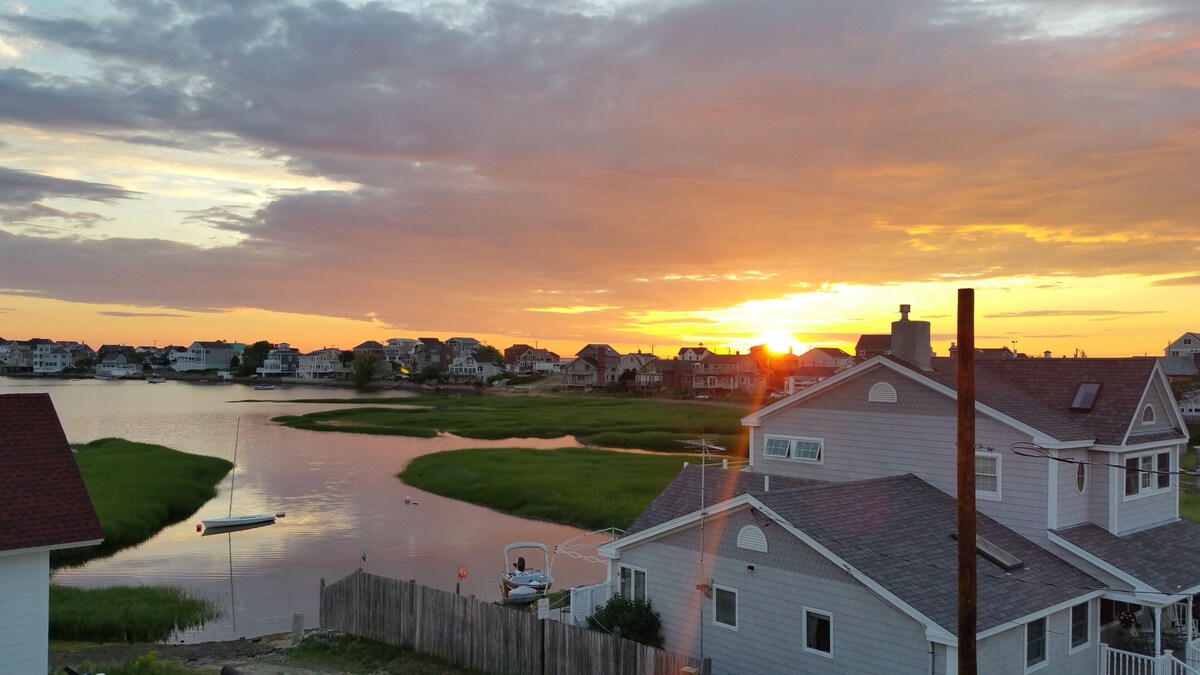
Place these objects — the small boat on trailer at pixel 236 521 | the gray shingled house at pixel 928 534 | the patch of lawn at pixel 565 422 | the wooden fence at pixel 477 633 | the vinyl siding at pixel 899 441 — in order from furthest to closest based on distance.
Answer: the patch of lawn at pixel 565 422, the small boat on trailer at pixel 236 521, the vinyl siding at pixel 899 441, the wooden fence at pixel 477 633, the gray shingled house at pixel 928 534

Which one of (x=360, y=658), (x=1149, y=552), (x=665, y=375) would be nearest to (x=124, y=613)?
(x=360, y=658)

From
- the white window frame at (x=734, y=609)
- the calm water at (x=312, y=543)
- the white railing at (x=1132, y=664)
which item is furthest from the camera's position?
the calm water at (x=312, y=543)

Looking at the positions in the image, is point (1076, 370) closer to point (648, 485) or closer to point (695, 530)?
point (695, 530)

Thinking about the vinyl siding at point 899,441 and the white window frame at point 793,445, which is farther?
the white window frame at point 793,445

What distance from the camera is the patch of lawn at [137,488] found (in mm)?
41594

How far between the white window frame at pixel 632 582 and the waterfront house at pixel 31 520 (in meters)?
12.0

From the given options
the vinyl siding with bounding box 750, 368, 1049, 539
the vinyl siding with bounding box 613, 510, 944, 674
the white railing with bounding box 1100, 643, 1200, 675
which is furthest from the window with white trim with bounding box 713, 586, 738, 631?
the white railing with bounding box 1100, 643, 1200, 675

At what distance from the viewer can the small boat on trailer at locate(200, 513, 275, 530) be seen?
150ft

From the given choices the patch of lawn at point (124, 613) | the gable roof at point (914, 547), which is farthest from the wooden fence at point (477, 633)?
the patch of lawn at point (124, 613)

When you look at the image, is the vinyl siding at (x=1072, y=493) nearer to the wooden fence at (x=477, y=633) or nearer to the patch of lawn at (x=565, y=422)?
the wooden fence at (x=477, y=633)

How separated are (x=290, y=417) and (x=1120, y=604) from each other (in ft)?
352

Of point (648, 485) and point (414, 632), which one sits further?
point (648, 485)

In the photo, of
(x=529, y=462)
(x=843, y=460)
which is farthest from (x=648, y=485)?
(x=843, y=460)

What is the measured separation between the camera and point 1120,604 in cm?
2197
